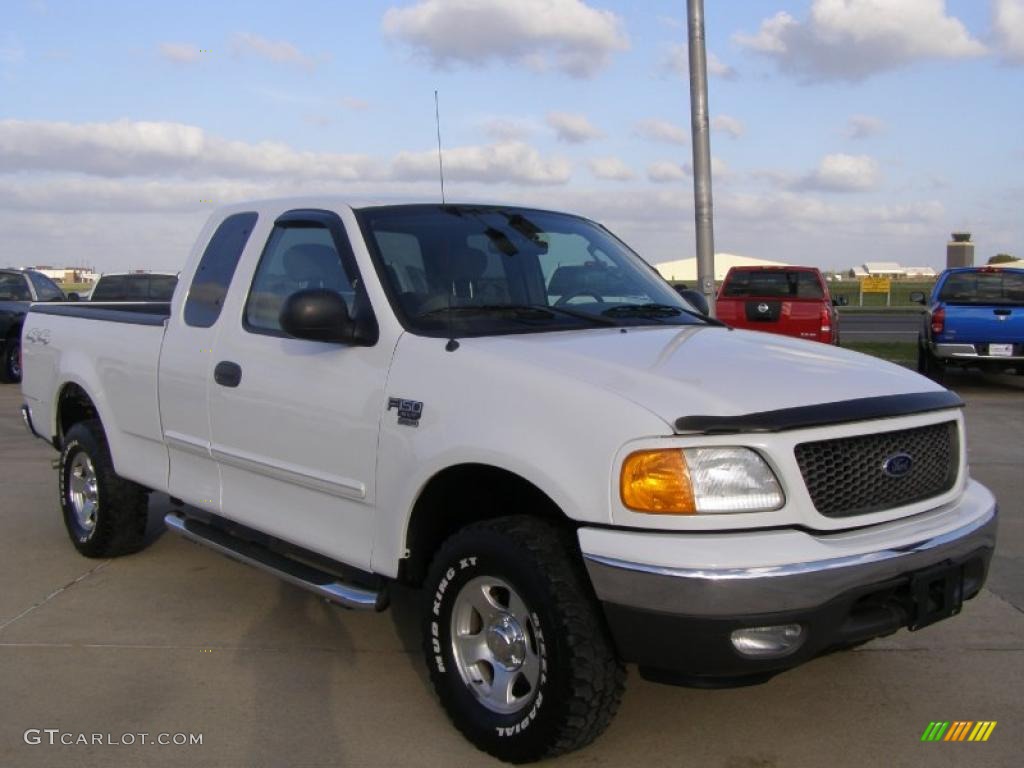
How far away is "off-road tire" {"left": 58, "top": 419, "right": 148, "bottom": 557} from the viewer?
573 cm

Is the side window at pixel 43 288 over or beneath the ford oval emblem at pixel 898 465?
over

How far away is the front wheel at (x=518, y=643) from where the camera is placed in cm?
320

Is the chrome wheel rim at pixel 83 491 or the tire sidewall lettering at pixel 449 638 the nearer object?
the tire sidewall lettering at pixel 449 638

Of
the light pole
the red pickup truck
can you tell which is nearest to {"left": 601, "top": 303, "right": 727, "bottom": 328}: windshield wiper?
the light pole

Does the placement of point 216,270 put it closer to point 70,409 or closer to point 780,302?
point 70,409

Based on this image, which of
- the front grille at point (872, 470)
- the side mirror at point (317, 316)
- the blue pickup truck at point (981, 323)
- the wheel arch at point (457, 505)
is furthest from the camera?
→ the blue pickup truck at point (981, 323)

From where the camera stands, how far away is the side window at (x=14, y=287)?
16.1 m

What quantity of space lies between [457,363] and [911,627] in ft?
5.62

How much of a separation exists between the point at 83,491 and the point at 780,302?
38.6 feet

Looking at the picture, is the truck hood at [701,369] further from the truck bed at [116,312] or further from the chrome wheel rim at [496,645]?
the truck bed at [116,312]

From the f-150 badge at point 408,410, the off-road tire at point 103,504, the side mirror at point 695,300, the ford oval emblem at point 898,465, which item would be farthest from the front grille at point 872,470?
the off-road tire at point 103,504

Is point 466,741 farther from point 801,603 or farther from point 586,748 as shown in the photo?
point 801,603

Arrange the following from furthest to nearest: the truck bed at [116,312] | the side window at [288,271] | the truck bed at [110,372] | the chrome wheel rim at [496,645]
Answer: the truck bed at [116,312] → the truck bed at [110,372] → the side window at [288,271] → the chrome wheel rim at [496,645]

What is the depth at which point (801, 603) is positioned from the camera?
2.98 m
